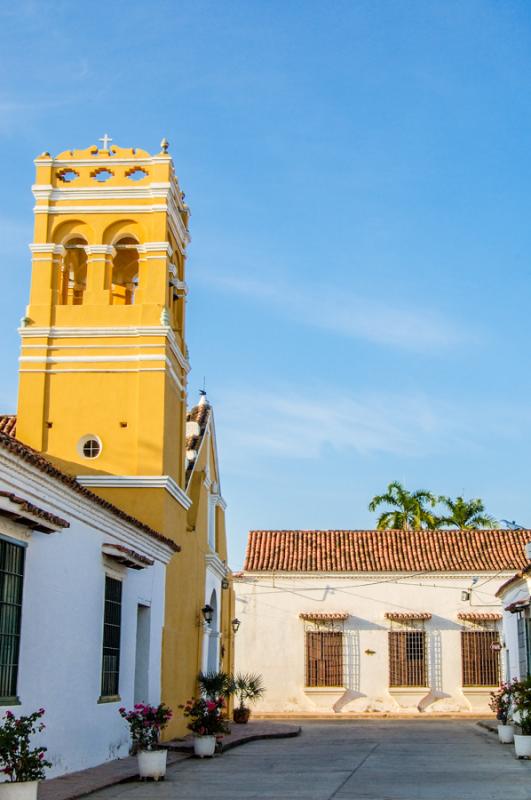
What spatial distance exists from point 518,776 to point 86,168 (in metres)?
14.4

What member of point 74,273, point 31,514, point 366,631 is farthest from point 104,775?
point 366,631

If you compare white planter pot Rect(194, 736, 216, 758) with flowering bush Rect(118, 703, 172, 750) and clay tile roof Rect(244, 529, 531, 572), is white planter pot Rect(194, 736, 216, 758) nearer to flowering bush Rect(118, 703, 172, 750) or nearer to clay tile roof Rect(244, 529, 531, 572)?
flowering bush Rect(118, 703, 172, 750)

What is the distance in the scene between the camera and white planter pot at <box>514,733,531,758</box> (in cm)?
1662

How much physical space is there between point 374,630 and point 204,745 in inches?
667

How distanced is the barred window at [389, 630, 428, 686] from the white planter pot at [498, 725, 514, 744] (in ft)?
40.7

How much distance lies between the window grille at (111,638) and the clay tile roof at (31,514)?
3.41 metres

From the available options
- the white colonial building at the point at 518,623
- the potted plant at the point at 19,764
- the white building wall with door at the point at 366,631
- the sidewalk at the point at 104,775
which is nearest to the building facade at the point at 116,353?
the sidewalk at the point at 104,775

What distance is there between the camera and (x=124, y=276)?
2330 cm

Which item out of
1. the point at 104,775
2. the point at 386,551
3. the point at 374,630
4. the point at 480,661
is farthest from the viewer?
the point at 386,551

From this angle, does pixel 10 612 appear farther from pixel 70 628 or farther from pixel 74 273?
pixel 74 273

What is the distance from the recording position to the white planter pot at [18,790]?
9.00 metres

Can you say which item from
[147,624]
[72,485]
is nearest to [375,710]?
[147,624]

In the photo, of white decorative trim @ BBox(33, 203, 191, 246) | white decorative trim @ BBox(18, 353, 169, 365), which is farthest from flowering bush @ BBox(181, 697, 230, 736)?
white decorative trim @ BBox(33, 203, 191, 246)

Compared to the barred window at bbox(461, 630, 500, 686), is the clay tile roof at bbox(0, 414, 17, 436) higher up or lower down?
higher up
